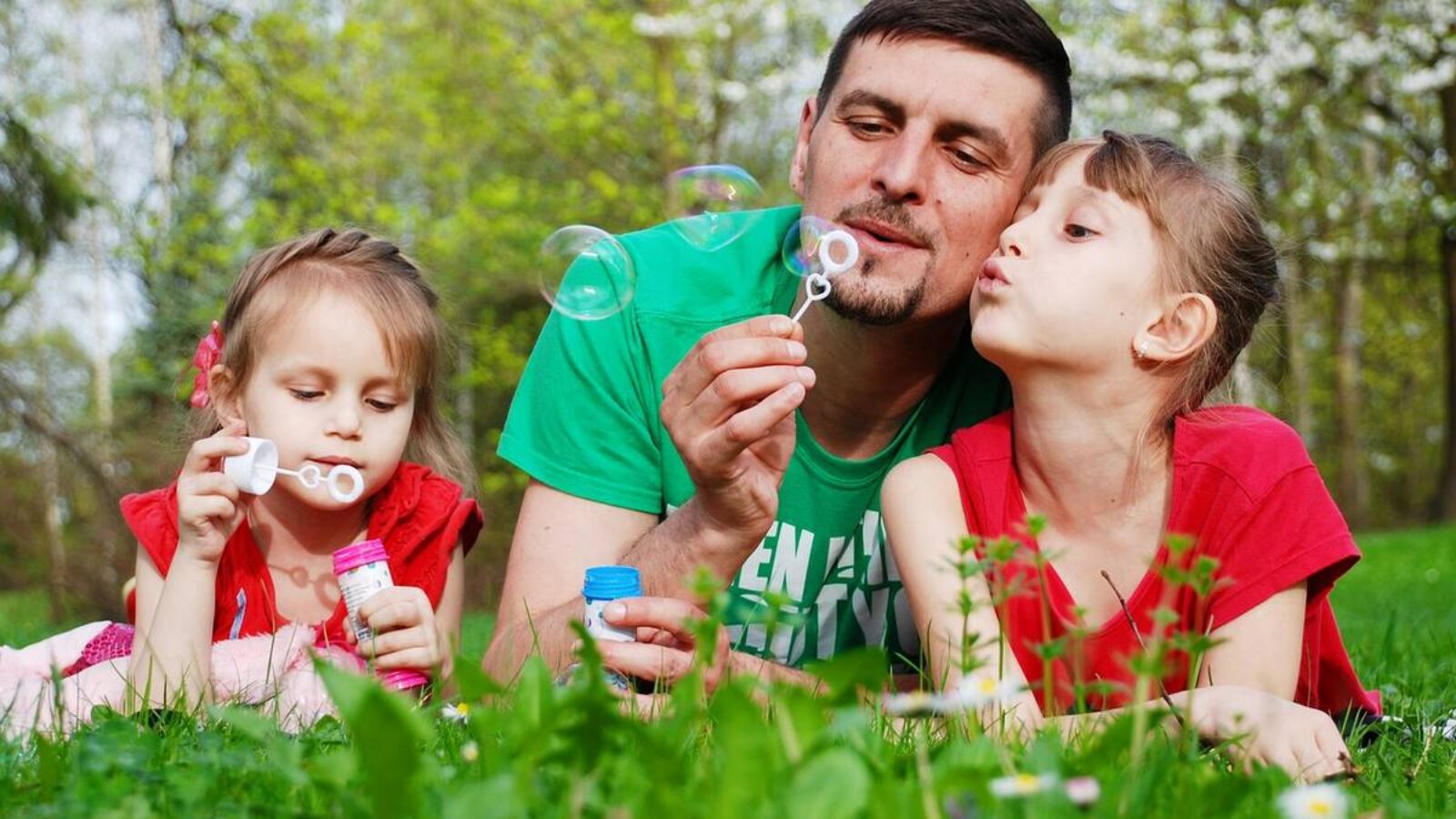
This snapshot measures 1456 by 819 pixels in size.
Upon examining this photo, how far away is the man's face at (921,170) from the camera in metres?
2.68

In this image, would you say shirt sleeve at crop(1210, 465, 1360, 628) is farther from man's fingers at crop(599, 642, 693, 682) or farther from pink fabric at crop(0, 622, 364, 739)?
pink fabric at crop(0, 622, 364, 739)

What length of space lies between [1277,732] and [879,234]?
1.23m

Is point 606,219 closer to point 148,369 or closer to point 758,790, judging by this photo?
point 148,369

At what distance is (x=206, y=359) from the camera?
284cm

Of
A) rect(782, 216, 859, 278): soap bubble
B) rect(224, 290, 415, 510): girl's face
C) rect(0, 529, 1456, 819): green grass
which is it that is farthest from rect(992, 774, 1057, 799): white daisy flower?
rect(224, 290, 415, 510): girl's face

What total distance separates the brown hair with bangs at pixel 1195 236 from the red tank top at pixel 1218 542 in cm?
10

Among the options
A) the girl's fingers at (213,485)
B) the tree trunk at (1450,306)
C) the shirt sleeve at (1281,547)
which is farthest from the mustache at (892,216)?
the tree trunk at (1450,306)

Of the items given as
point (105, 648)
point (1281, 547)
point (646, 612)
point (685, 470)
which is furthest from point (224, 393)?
point (1281, 547)

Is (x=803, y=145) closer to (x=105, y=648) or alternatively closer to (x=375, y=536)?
(x=375, y=536)

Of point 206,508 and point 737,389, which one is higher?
point 737,389

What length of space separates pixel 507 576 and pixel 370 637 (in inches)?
16.1

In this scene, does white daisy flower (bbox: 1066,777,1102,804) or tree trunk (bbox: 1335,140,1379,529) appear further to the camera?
tree trunk (bbox: 1335,140,1379,529)

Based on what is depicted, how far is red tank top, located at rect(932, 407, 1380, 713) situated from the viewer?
87.0 inches

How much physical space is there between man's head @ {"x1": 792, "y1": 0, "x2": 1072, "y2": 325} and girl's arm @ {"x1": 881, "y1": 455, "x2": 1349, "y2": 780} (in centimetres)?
41
